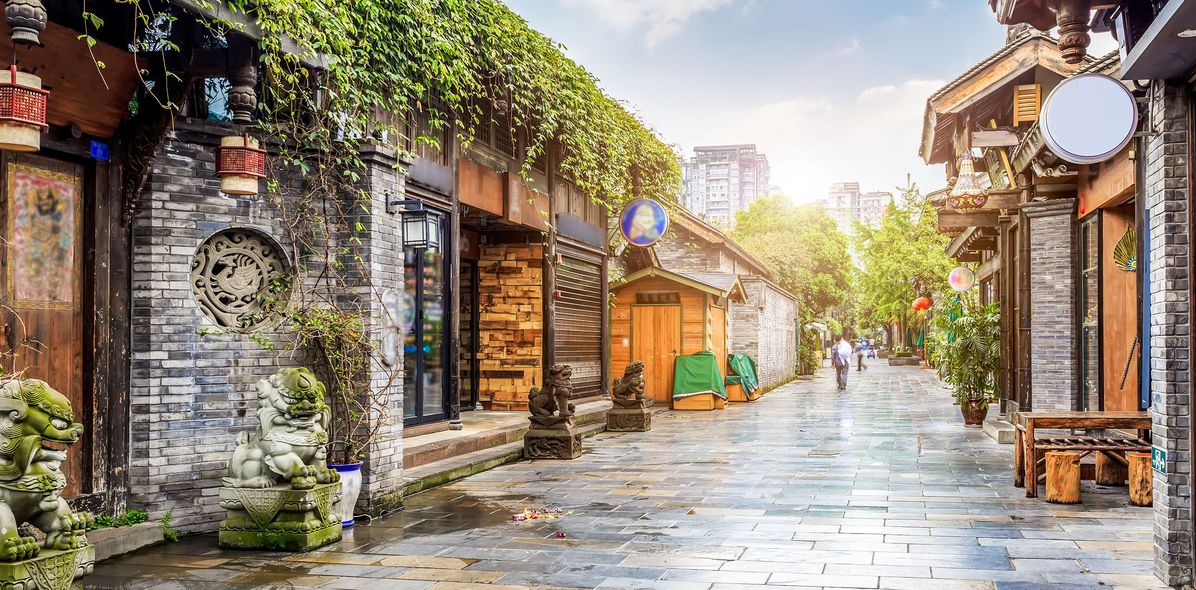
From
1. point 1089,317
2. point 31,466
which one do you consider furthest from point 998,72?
point 31,466

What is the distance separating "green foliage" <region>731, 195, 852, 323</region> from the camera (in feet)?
144

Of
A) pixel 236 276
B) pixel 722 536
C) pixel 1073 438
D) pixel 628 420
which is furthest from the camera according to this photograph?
pixel 628 420

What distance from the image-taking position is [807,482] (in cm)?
957

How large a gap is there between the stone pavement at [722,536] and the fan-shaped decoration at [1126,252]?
252 centimetres

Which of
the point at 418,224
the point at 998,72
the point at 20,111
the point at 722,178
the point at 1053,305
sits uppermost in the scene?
the point at 722,178

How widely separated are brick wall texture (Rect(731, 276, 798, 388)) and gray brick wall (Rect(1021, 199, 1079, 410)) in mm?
12113

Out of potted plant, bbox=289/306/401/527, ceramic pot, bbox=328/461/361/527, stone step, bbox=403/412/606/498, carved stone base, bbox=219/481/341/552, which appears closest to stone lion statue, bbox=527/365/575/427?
stone step, bbox=403/412/606/498

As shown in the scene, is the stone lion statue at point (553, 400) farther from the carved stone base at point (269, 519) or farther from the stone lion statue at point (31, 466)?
the stone lion statue at point (31, 466)

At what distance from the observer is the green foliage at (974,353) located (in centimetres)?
1495

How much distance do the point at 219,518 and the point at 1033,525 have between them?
608 centimetres

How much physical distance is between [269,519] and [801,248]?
40371 mm

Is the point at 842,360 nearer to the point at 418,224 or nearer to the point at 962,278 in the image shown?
the point at 962,278

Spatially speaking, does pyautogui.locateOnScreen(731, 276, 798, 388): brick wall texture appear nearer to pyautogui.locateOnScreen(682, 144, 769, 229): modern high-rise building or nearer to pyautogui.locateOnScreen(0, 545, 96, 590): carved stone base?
pyautogui.locateOnScreen(0, 545, 96, 590): carved stone base

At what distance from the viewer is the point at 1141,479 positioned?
7.86 metres
